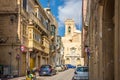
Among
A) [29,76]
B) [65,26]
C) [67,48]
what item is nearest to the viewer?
[29,76]

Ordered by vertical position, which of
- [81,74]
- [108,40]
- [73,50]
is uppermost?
[108,40]

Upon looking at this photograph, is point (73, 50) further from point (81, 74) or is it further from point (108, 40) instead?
point (108, 40)

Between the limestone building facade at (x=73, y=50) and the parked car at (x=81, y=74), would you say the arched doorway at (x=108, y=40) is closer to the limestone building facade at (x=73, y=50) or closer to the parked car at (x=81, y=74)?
the parked car at (x=81, y=74)

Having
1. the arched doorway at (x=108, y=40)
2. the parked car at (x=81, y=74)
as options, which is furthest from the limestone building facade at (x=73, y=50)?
the arched doorway at (x=108, y=40)

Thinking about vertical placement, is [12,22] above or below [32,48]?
above

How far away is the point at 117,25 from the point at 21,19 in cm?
3433

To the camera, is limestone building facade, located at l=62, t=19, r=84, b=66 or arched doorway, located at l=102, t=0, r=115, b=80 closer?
arched doorway, located at l=102, t=0, r=115, b=80

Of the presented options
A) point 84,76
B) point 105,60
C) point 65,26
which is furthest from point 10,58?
point 65,26

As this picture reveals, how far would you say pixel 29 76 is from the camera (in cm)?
2512

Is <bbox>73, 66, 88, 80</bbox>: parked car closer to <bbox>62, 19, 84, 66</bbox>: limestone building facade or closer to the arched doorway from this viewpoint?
the arched doorway

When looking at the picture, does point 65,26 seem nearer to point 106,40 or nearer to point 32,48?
point 32,48

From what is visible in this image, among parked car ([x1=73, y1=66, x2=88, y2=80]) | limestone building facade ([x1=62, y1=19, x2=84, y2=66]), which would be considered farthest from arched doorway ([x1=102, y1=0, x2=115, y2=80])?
limestone building facade ([x1=62, y1=19, x2=84, y2=66])

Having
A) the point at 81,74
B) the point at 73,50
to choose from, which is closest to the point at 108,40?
the point at 81,74

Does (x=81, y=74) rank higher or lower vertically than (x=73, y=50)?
lower
